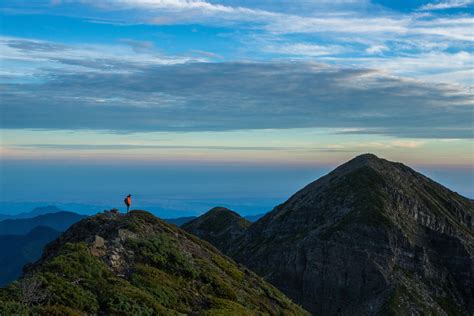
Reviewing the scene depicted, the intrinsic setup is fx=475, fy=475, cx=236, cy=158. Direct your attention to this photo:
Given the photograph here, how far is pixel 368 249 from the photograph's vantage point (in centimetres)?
11731

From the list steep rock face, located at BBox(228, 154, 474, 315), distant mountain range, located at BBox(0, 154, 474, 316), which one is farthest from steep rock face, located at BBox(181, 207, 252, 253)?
steep rock face, located at BBox(228, 154, 474, 315)

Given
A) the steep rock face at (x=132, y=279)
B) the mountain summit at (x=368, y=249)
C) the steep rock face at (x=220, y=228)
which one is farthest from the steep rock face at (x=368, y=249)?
the steep rock face at (x=132, y=279)

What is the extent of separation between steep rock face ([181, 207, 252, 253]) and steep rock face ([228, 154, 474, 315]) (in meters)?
19.6

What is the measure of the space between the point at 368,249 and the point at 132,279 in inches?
3684

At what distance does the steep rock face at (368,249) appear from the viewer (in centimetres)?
11294

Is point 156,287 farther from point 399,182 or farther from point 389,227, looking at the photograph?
point 399,182

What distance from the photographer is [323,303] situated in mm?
115312

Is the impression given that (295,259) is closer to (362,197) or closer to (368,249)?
(368,249)

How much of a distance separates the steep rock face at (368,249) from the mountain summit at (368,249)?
0.24 meters

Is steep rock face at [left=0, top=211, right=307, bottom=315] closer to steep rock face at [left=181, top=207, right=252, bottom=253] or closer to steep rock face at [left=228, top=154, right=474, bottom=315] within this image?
steep rock face at [left=228, top=154, right=474, bottom=315]

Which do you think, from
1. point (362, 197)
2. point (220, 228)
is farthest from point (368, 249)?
point (220, 228)

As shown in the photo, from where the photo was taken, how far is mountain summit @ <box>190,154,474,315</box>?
11288cm

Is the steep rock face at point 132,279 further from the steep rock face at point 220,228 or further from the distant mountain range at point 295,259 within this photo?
the steep rock face at point 220,228

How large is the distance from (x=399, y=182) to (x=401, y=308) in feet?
170
